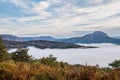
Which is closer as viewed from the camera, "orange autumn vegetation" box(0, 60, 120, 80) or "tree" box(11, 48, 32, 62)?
"orange autumn vegetation" box(0, 60, 120, 80)

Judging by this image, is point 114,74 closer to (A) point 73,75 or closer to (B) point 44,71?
(A) point 73,75

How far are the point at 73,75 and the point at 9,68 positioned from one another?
2.66 m

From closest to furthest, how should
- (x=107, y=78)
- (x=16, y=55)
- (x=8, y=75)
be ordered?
(x=107, y=78), (x=8, y=75), (x=16, y=55)

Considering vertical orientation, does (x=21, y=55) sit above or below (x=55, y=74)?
below

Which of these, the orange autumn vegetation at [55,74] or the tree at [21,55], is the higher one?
the orange autumn vegetation at [55,74]

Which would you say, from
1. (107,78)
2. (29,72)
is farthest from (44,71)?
(107,78)

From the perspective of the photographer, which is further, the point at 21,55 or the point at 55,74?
the point at 21,55

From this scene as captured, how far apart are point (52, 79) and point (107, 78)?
6.23ft

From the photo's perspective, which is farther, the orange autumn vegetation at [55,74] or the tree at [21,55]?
the tree at [21,55]

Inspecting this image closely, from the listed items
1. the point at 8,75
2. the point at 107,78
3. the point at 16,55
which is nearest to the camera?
the point at 107,78

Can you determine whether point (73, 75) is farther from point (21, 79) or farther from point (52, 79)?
point (21, 79)

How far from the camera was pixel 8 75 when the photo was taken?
38.8ft

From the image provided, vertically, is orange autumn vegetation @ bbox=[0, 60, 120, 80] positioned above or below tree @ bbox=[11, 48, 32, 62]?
above

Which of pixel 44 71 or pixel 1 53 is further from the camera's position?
pixel 1 53
